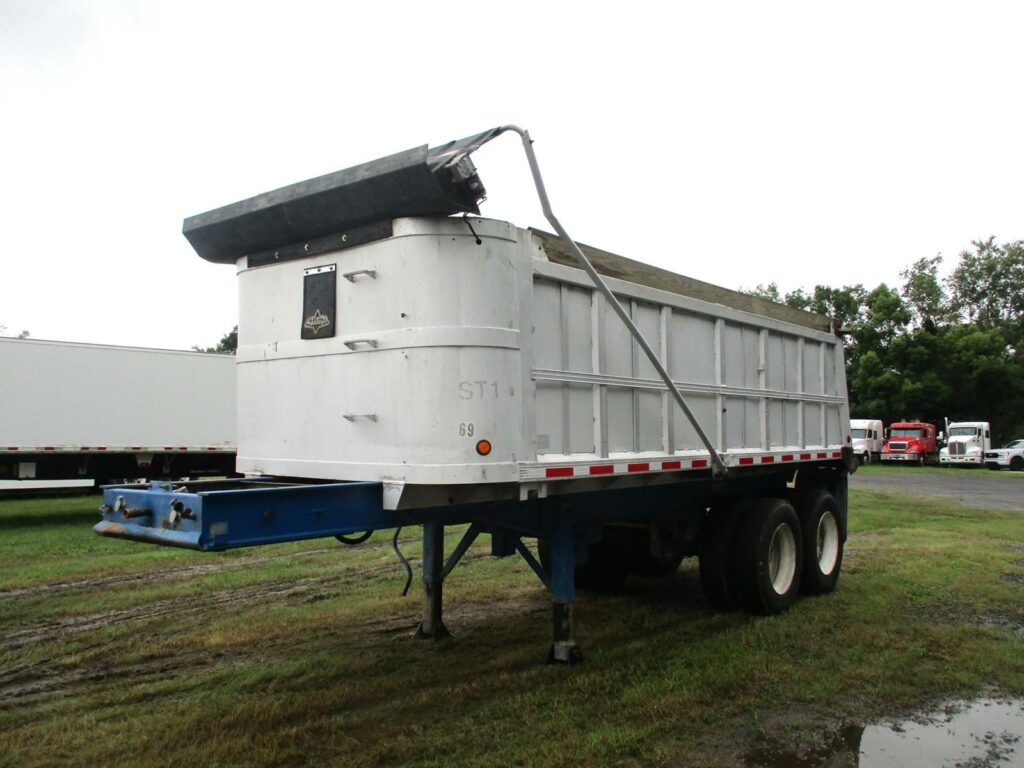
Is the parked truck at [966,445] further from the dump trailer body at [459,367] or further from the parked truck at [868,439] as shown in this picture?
the dump trailer body at [459,367]

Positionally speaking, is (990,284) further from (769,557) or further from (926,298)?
(769,557)

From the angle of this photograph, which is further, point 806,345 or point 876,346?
point 876,346

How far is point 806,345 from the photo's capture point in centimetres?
907

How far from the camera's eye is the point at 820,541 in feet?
29.0

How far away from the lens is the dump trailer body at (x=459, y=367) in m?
4.81

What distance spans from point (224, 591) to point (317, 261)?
485 centimetres

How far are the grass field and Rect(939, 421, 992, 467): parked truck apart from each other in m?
31.6

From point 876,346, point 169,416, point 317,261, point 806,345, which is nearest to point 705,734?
point 317,261

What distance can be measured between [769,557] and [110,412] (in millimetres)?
13503

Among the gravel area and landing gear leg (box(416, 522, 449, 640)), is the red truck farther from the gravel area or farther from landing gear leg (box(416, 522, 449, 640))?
landing gear leg (box(416, 522, 449, 640))

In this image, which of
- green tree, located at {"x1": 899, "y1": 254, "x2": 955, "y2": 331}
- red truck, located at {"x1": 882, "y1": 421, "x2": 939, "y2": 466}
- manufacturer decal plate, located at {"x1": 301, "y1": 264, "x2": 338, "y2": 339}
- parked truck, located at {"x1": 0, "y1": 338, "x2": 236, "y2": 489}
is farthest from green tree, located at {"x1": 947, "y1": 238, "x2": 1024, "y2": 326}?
manufacturer decal plate, located at {"x1": 301, "y1": 264, "x2": 338, "y2": 339}

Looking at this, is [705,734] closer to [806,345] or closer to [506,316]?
[506,316]

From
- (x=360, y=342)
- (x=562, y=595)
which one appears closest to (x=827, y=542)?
(x=562, y=595)

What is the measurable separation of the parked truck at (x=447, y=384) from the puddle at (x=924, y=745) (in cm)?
192
